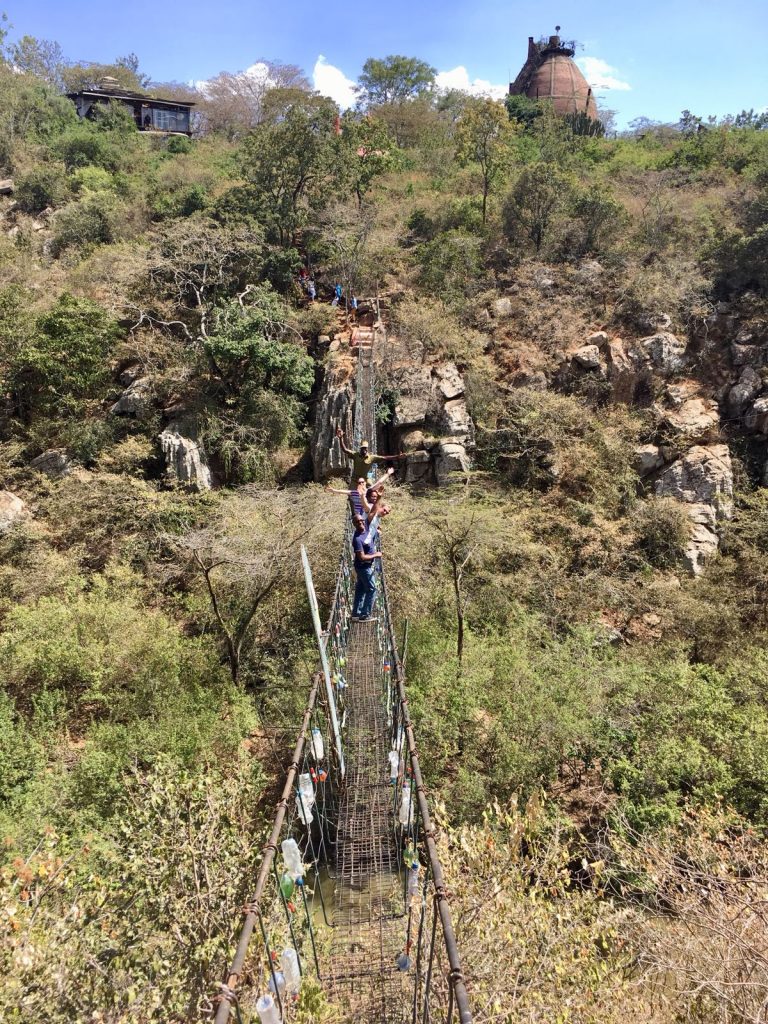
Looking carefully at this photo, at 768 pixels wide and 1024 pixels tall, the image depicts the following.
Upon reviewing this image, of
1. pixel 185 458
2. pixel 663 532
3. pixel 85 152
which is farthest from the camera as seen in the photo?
pixel 85 152

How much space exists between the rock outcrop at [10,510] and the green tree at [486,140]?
44.6 ft

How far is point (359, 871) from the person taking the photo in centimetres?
378

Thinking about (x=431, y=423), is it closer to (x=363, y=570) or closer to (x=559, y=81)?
(x=363, y=570)

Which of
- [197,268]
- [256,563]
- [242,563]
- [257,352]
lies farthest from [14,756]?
[197,268]

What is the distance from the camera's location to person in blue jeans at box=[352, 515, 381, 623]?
495cm

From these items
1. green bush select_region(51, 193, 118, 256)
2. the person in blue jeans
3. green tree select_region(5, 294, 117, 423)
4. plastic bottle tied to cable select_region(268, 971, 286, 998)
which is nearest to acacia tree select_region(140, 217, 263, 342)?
green tree select_region(5, 294, 117, 423)

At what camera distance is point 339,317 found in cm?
1379

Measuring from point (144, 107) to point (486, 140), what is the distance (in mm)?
18041

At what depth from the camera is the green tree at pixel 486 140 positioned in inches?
604

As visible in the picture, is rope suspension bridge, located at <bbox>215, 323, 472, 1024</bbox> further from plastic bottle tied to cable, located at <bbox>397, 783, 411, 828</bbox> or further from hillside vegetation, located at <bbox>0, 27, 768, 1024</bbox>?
hillside vegetation, located at <bbox>0, 27, 768, 1024</bbox>

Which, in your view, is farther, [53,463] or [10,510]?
[53,463]

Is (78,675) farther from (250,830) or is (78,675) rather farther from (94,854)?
(250,830)

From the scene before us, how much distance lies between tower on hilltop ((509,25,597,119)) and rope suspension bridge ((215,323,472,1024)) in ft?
95.9

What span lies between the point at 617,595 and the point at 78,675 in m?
8.44
